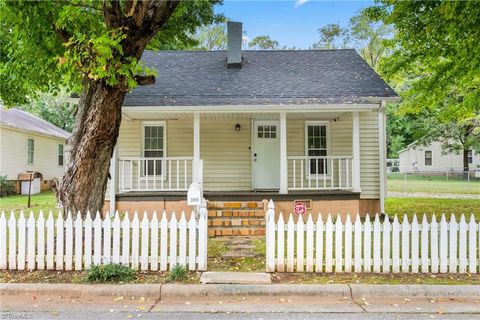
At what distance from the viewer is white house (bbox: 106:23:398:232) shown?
32.8 ft

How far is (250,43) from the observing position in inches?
1371

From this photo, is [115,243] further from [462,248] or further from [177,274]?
[462,248]

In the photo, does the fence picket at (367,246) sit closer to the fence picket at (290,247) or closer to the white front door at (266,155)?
the fence picket at (290,247)

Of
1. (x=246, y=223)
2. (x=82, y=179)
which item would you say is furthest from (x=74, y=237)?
(x=246, y=223)

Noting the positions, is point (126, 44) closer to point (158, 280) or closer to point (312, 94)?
point (158, 280)

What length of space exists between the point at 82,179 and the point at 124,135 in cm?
594

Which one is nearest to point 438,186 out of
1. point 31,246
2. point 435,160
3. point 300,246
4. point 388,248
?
point 435,160

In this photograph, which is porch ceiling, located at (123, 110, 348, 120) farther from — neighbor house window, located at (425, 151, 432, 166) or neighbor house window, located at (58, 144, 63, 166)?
neighbor house window, located at (425, 151, 432, 166)

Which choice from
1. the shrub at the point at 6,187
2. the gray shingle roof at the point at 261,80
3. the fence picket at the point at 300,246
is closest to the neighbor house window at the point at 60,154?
the shrub at the point at 6,187

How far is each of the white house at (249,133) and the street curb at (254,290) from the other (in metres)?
5.20

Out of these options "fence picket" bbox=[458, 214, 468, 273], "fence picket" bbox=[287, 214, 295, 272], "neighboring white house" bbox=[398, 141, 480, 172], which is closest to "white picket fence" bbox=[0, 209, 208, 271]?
"fence picket" bbox=[287, 214, 295, 272]

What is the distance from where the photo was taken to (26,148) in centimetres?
1978

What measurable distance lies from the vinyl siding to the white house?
9788 millimetres

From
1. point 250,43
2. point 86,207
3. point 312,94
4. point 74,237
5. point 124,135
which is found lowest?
point 74,237
